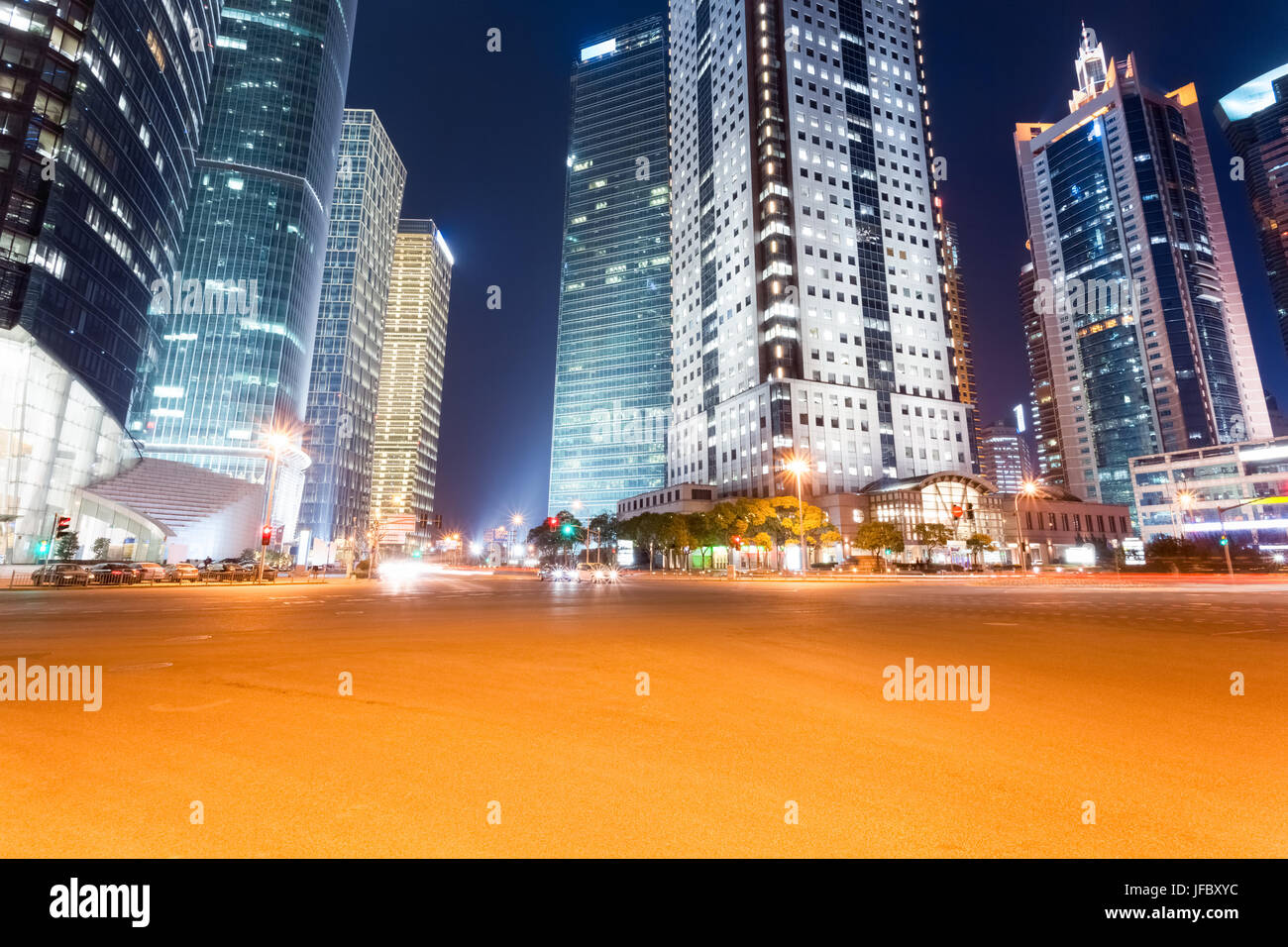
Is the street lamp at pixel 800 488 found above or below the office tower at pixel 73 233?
below

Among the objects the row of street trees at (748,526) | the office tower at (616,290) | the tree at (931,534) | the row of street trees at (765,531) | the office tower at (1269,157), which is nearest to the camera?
the row of street trees at (748,526)

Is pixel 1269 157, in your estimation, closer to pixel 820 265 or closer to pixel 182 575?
pixel 820 265

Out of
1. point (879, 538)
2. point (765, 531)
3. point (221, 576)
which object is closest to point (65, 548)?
point (221, 576)

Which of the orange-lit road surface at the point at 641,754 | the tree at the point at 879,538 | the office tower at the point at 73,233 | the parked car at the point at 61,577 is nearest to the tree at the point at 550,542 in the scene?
the tree at the point at 879,538

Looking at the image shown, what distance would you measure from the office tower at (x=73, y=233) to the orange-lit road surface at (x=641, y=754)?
5672 centimetres

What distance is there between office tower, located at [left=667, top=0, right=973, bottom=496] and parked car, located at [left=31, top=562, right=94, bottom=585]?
84670 millimetres

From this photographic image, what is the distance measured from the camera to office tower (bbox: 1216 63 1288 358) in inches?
7328

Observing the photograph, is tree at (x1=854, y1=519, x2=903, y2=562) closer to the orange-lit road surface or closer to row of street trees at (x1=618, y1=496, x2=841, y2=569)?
row of street trees at (x1=618, y1=496, x2=841, y2=569)

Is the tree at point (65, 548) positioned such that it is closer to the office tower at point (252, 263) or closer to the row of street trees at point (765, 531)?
the office tower at point (252, 263)

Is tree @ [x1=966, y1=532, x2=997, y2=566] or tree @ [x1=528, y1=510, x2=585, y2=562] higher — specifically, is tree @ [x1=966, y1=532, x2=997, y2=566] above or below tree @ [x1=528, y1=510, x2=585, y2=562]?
below

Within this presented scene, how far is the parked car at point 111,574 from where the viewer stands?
128 feet

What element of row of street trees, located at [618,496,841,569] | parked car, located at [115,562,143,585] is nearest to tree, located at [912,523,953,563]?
row of street trees, located at [618,496,841,569]
